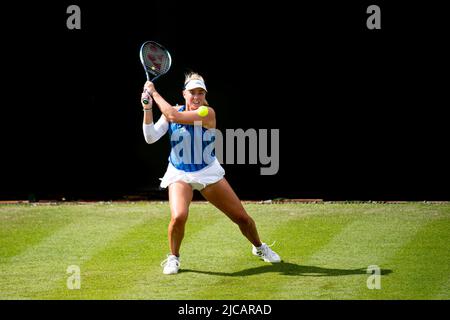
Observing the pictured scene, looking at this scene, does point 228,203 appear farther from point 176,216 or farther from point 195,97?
point 195,97

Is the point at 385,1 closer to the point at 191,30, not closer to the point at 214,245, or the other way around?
the point at 191,30

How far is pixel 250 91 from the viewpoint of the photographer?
37.1 feet

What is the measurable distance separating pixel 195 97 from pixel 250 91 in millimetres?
4131

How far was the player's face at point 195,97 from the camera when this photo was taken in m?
7.25

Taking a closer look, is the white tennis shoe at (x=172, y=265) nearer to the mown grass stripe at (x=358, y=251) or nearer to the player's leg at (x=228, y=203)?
the player's leg at (x=228, y=203)

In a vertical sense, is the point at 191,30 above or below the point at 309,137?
above

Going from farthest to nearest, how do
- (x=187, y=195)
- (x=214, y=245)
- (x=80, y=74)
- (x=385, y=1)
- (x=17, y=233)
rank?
(x=80, y=74) < (x=385, y=1) < (x=17, y=233) < (x=214, y=245) < (x=187, y=195)

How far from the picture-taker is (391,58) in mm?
11039

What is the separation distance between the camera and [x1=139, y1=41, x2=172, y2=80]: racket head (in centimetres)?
750

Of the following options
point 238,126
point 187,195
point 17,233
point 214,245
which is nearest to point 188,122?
point 187,195

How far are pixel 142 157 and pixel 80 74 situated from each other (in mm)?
1493

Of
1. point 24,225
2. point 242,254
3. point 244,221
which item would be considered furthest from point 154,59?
point 24,225

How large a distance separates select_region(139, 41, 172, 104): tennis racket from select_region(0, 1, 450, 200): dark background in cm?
345

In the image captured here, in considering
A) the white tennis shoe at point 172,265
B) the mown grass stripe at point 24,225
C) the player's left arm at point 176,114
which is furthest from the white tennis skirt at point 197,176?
the mown grass stripe at point 24,225
